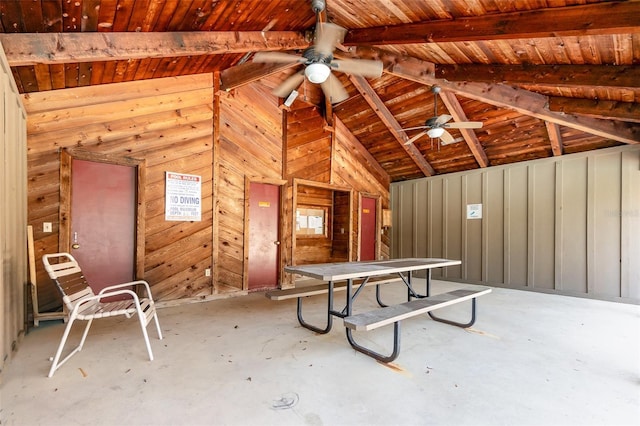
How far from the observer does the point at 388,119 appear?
Result: 20.7 ft

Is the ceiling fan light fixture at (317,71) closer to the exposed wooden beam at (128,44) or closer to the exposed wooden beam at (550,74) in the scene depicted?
the exposed wooden beam at (128,44)

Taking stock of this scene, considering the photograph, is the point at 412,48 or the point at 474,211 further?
the point at 474,211

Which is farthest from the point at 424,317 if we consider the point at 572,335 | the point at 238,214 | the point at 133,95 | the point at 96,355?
the point at 133,95

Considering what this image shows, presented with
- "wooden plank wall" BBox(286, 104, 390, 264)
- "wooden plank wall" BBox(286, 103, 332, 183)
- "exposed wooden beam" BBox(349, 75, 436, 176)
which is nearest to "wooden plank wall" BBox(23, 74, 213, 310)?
"wooden plank wall" BBox(286, 103, 332, 183)

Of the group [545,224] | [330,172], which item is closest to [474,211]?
[545,224]

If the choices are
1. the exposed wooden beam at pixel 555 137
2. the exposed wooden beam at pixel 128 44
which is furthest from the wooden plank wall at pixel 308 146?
the exposed wooden beam at pixel 555 137

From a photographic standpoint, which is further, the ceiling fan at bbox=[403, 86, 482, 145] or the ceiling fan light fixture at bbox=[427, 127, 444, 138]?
the ceiling fan light fixture at bbox=[427, 127, 444, 138]

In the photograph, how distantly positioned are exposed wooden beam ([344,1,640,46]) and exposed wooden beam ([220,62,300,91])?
1.49 m

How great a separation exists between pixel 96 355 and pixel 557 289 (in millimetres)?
7030

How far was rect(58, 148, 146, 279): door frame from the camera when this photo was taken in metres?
3.64

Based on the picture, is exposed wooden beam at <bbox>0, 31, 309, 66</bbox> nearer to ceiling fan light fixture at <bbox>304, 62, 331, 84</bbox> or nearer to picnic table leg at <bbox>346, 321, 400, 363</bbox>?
ceiling fan light fixture at <bbox>304, 62, 331, 84</bbox>

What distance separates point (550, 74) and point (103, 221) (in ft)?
18.8

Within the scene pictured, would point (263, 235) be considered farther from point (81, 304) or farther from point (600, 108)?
point (600, 108)

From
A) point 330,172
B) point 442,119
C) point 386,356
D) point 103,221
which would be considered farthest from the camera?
point 330,172
